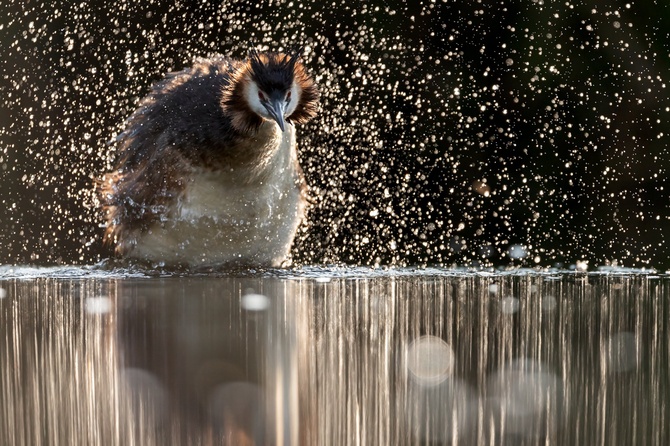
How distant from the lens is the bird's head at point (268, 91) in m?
4.62

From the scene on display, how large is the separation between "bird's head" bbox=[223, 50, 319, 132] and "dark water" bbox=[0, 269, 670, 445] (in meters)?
1.03

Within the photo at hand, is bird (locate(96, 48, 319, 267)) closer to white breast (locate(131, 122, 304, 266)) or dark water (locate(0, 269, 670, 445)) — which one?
white breast (locate(131, 122, 304, 266))

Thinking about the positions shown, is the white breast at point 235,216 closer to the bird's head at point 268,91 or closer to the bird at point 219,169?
the bird at point 219,169

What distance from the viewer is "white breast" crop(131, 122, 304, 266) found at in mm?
4758

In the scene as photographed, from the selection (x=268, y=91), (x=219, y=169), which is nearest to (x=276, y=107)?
(x=268, y=91)

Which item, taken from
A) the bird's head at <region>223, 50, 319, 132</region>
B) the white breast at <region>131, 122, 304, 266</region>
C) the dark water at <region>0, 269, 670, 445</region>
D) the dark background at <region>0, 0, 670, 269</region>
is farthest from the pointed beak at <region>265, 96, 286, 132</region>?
the dark background at <region>0, 0, 670, 269</region>

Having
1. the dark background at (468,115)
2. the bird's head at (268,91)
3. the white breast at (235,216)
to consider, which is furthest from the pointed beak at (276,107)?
the dark background at (468,115)

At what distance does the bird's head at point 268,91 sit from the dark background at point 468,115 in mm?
1958

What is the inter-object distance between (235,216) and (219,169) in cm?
24

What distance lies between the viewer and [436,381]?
225 cm

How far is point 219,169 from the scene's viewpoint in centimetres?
474

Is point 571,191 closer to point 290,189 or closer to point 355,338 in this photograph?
point 290,189

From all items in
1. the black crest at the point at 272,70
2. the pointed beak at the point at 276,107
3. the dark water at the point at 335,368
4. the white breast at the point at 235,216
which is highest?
the black crest at the point at 272,70

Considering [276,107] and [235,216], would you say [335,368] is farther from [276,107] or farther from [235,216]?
[235,216]
